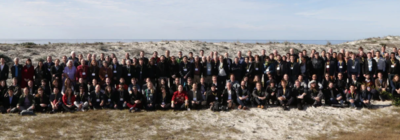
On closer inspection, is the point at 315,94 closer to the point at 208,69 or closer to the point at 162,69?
the point at 208,69

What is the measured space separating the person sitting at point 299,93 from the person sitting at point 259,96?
123 centimetres

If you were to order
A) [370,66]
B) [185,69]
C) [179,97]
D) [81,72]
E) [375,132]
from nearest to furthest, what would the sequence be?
1. [375,132]
2. [179,97]
3. [81,72]
4. [185,69]
5. [370,66]

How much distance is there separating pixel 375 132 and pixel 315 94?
11.0ft

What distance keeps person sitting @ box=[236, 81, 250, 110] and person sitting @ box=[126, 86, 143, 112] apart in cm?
385

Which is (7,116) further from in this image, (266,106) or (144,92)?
(266,106)

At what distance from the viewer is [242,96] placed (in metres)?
12.6

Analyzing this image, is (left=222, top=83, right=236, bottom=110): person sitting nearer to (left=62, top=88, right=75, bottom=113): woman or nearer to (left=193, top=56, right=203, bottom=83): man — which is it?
(left=193, top=56, right=203, bottom=83): man

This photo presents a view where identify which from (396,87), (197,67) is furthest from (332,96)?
(197,67)

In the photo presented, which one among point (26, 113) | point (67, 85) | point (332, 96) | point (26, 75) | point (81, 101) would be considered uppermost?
point (26, 75)

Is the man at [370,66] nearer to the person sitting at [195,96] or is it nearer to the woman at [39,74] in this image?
the person sitting at [195,96]

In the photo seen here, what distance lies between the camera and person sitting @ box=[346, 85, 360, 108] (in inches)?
491

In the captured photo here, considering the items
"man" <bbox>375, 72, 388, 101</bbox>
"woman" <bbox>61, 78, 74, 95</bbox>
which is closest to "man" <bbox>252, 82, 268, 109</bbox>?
"man" <bbox>375, 72, 388, 101</bbox>

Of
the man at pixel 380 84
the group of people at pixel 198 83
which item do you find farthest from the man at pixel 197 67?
the man at pixel 380 84

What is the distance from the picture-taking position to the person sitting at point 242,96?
12461 millimetres
